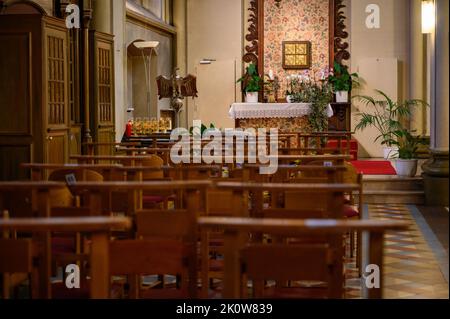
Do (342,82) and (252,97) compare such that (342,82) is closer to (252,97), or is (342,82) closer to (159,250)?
(252,97)

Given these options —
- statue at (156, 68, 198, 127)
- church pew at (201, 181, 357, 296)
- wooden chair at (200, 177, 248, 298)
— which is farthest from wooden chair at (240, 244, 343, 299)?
statue at (156, 68, 198, 127)

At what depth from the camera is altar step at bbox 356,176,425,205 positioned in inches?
398

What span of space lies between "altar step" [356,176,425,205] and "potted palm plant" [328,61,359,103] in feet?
16.3

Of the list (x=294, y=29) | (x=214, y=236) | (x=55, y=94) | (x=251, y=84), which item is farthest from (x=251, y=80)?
(x=214, y=236)

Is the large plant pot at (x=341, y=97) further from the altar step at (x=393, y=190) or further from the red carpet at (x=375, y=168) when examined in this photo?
the altar step at (x=393, y=190)

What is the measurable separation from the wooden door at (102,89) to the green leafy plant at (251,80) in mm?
4977

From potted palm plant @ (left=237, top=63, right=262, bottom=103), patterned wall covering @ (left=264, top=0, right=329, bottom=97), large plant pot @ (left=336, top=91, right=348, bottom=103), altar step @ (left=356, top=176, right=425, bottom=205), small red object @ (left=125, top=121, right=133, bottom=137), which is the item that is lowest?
altar step @ (left=356, top=176, right=425, bottom=205)

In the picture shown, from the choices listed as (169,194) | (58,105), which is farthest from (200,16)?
(169,194)

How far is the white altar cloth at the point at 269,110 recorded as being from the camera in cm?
1480

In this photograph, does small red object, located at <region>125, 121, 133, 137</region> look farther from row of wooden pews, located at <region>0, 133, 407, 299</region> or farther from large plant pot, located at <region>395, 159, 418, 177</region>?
row of wooden pews, located at <region>0, 133, 407, 299</region>

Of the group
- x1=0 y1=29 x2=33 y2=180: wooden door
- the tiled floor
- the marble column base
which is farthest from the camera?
the marble column base
